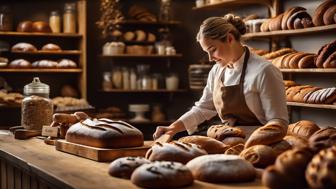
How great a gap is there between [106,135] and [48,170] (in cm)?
37

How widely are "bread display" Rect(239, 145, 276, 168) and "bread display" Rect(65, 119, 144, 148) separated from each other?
627mm

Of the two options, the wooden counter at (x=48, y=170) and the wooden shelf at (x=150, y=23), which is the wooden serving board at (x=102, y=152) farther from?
the wooden shelf at (x=150, y=23)

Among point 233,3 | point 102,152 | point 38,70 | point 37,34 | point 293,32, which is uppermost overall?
point 233,3

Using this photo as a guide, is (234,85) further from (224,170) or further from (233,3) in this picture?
(233,3)

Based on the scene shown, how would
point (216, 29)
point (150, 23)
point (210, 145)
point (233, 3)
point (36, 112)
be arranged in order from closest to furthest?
point (210, 145) < point (216, 29) < point (36, 112) < point (233, 3) < point (150, 23)

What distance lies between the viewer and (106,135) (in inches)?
98.0

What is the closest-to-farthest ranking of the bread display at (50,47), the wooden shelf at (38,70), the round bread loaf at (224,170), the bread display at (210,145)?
the round bread loaf at (224,170)
the bread display at (210,145)
the wooden shelf at (38,70)
the bread display at (50,47)

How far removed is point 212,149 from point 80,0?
5066mm

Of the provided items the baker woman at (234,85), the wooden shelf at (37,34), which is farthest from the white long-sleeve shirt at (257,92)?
the wooden shelf at (37,34)

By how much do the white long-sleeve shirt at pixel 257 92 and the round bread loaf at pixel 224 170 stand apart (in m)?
0.91

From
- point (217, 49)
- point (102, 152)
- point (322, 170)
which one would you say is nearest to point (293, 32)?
point (217, 49)

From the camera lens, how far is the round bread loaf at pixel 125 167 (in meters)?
1.98

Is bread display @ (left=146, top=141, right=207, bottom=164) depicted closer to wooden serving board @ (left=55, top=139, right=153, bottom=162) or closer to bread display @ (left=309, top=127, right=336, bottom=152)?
wooden serving board @ (left=55, top=139, right=153, bottom=162)

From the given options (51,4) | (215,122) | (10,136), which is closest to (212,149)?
(10,136)
